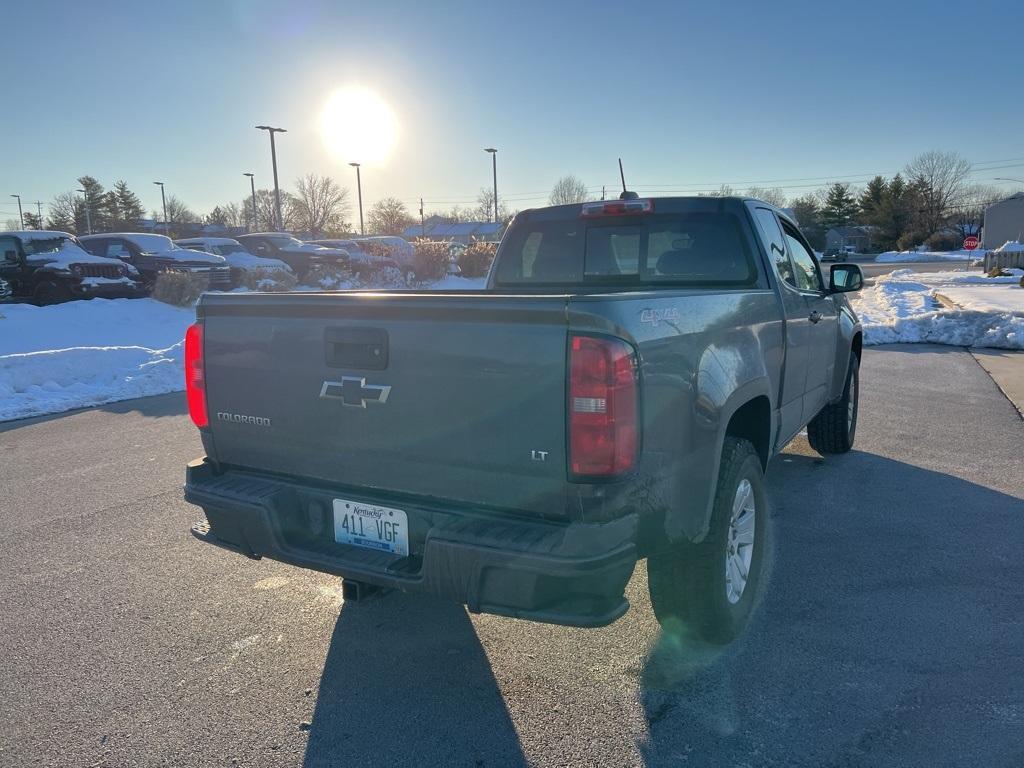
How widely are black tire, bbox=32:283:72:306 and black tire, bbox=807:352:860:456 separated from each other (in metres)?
15.8

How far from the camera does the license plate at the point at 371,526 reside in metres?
2.83

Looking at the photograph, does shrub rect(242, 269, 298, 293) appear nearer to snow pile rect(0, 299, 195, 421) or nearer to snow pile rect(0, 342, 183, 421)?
snow pile rect(0, 299, 195, 421)

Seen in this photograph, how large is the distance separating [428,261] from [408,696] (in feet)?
67.0

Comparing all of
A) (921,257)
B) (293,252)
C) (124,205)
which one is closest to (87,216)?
(124,205)

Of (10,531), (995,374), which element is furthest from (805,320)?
(995,374)

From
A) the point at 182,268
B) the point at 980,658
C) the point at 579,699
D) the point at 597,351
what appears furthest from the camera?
the point at 182,268

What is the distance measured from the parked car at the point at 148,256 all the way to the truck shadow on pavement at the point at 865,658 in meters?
17.5

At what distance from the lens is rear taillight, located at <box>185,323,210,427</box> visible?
336cm

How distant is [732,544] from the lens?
3373 millimetres

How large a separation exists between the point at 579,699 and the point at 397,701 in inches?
27.8

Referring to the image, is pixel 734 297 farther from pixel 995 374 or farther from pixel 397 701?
pixel 995 374

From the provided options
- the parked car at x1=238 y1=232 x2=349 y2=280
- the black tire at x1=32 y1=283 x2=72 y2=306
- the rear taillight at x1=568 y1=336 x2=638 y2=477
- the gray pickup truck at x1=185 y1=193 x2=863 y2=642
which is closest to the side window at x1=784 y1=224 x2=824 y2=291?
the gray pickup truck at x1=185 y1=193 x2=863 y2=642

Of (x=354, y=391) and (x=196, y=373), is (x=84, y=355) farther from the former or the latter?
(x=354, y=391)

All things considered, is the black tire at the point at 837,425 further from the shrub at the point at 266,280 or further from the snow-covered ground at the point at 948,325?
the shrub at the point at 266,280
